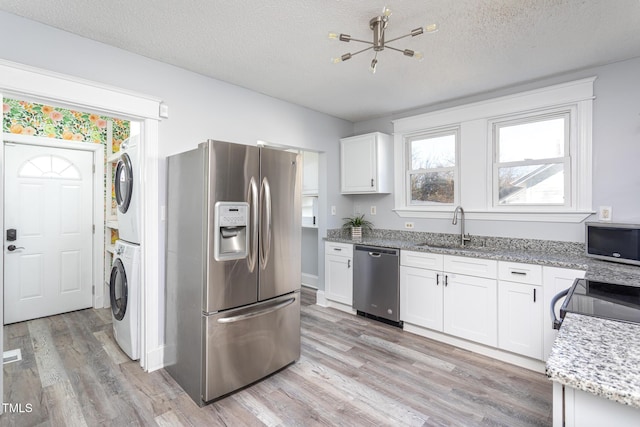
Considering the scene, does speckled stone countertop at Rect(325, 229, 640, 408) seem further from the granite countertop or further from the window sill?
the window sill

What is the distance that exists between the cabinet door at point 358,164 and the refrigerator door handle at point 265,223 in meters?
1.94

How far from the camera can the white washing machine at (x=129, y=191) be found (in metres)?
2.54

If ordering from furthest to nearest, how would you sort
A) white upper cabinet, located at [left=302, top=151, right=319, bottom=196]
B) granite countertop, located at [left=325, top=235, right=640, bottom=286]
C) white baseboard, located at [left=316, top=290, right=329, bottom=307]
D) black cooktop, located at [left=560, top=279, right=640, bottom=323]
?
white upper cabinet, located at [left=302, top=151, right=319, bottom=196] → white baseboard, located at [left=316, top=290, right=329, bottom=307] → granite countertop, located at [left=325, top=235, right=640, bottom=286] → black cooktop, located at [left=560, top=279, right=640, bottom=323]

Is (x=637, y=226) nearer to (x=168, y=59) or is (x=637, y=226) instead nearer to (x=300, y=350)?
(x=300, y=350)

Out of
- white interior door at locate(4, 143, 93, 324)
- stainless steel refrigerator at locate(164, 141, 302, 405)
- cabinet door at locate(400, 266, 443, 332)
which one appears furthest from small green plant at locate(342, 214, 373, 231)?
white interior door at locate(4, 143, 93, 324)

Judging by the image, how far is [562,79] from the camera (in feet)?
9.14

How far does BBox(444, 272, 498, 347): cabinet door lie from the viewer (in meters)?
2.71

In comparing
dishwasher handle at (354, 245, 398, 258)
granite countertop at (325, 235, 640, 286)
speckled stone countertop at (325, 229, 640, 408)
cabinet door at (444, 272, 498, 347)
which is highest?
granite countertop at (325, 235, 640, 286)

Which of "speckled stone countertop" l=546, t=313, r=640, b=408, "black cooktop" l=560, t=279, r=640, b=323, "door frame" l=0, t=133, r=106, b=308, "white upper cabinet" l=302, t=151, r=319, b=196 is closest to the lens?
"speckled stone countertop" l=546, t=313, r=640, b=408

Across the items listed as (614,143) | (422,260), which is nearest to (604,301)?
(422,260)

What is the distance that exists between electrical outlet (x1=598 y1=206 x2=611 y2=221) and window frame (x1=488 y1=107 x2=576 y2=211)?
0.21m

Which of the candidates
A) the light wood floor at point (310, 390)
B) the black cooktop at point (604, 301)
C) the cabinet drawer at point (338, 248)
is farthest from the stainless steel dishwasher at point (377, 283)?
the black cooktop at point (604, 301)

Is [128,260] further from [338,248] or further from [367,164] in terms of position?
[367,164]

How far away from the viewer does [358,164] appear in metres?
4.09
